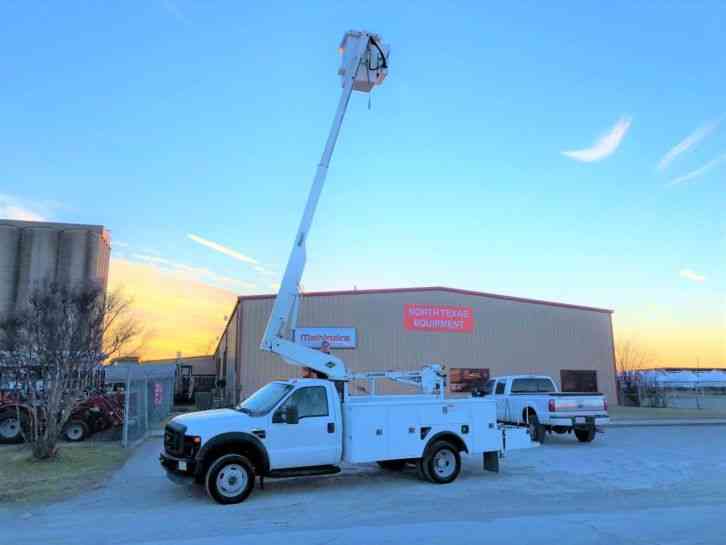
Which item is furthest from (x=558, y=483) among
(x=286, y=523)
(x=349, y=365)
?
(x=349, y=365)

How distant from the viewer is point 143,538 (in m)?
6.91

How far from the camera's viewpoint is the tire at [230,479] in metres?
8.84

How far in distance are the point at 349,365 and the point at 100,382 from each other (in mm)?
14225

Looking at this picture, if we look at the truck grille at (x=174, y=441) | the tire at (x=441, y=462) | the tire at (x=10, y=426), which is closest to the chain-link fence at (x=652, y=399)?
the tire at (x=441, y=462)

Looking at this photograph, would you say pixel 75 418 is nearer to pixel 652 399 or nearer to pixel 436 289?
pixel 436 289

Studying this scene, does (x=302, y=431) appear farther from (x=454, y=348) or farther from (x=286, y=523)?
(x=454, y=348)

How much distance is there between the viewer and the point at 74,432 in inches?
693

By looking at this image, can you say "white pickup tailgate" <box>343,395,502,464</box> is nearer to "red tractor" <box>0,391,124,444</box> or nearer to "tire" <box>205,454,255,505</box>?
"tire" <box>205,454,255,505</box>

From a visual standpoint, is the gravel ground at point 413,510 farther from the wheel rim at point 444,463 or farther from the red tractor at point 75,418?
the red tractor at point 75,418

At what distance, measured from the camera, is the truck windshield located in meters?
9.80

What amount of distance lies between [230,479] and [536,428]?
10.7m

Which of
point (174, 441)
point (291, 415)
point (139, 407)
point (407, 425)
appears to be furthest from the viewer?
point (139, 407)

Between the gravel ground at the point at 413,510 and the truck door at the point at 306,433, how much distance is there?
23.1 inches

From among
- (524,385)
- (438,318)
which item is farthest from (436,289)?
(524,385)
